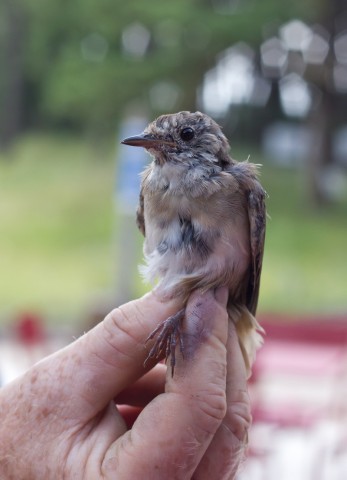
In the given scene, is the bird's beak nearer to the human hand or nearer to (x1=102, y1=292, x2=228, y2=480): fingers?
the human hand

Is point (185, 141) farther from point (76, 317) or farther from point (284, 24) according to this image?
point (284, 24)

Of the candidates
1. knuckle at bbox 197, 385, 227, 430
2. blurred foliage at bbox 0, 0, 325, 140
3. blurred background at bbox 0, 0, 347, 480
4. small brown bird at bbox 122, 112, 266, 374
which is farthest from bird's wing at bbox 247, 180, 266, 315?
blurred foliage at bbox 0, 0, 325, 140

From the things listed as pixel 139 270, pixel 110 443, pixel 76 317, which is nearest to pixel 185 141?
pixel 139 270

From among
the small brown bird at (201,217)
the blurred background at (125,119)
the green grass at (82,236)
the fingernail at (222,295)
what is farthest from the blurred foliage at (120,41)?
the fingernail at (222,295)

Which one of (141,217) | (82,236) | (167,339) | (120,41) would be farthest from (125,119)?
(167,339)

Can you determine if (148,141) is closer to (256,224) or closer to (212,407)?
(256,224)

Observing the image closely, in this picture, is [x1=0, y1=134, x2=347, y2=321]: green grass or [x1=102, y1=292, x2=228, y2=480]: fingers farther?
[x1=0, y1=134, x2=347, y2=321]: green grass

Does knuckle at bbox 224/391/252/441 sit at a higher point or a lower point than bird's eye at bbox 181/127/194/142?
lower
